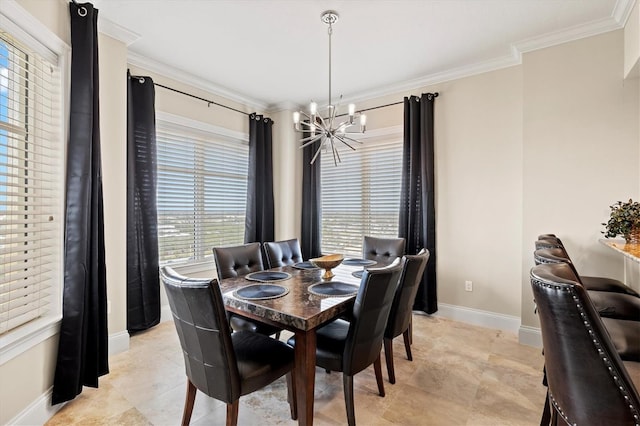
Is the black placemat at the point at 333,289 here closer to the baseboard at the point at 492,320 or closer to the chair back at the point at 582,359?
the chair back at the point at 582,359

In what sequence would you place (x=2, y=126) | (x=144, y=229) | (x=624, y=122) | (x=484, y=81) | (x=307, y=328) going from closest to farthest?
(x=307, y=328) → (x=2, y=126) → (x=624, y=122) → (x=144, y=229) → (x=484, y=81)

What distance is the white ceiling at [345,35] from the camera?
2379 mm

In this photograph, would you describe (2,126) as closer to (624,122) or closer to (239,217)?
(239,217)

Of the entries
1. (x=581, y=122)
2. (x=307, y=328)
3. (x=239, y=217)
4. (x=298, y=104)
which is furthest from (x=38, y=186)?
(x=581, y=122)

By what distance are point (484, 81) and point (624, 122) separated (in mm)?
1286

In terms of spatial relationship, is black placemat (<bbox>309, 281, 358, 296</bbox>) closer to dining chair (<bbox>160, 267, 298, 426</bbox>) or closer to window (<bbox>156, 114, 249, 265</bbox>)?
dining chair (<bbox>160, 267, 298, 426</bbox>)

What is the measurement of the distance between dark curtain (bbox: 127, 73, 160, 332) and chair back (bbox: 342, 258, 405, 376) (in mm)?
2356

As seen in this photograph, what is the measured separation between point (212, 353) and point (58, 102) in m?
2.02

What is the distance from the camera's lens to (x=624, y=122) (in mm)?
2527

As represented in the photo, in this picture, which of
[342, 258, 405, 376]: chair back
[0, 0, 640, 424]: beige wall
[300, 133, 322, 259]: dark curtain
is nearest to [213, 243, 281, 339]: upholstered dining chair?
[342, 258, 405, 376]: chair back

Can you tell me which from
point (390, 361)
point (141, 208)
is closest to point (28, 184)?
point (141, 208)

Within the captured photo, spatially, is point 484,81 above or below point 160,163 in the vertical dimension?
above

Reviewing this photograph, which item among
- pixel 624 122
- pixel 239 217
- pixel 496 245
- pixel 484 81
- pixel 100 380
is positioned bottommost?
pixel 100 380

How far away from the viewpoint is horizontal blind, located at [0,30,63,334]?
5.75ft
